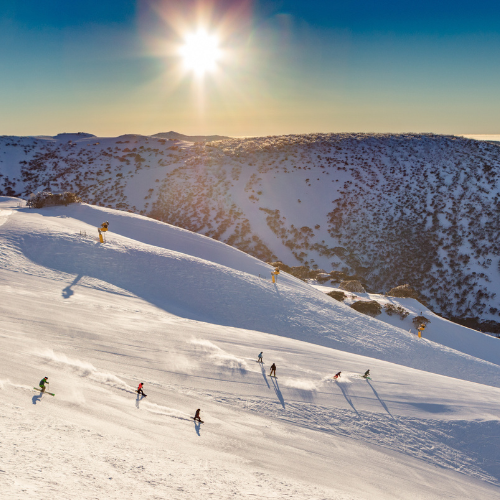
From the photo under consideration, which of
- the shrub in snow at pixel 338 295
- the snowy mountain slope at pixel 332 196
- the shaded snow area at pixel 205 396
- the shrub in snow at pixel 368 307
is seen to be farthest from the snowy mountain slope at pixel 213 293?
the snowy mountain slope at pixel 332 196

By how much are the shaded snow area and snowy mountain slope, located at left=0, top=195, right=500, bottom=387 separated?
13cm

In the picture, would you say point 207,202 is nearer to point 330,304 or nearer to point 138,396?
point 330,304


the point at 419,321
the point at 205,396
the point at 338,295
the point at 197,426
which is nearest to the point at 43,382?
the point at 197,426

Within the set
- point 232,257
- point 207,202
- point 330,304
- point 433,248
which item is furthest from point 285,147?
point 330,304

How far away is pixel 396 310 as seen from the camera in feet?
103

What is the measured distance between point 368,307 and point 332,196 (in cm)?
3018

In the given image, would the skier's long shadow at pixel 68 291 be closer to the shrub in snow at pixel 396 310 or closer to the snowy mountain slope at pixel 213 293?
the snowy mountain slope at pixel 213 293

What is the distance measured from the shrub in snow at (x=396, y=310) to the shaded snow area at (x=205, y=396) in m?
7.54

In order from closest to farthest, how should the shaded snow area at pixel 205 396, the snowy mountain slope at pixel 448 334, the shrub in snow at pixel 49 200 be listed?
the shaded snow area at pixel 205 396, the snowy mountain slope at pixel 448 334, the shrub in snow at pixel 49 200

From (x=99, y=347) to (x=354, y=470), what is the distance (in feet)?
31.7

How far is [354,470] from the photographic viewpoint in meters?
10.1

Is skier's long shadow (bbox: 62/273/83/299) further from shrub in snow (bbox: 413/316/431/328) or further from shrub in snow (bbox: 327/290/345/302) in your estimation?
shrub in snow (bbox: 413/316/431/328)

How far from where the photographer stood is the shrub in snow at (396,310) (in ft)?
102

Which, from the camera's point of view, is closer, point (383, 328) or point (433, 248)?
point (383, 328)
